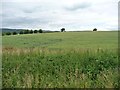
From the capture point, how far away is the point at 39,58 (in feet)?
40.6

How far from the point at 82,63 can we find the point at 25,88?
4.99 m

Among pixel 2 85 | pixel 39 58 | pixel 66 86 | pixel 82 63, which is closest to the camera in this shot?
pixel 66 86

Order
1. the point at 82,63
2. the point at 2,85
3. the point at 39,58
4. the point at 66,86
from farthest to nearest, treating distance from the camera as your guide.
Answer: the point at 39,58 → the point at 82,63 → the point at 2,85 → the point at 66,86

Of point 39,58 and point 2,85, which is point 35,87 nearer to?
point 2,85

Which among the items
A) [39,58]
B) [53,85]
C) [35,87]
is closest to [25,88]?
[35,87]

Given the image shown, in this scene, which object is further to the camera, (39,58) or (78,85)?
(39,58)

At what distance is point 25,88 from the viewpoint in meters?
6.22

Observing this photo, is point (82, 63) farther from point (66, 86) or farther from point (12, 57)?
point (66, 86)

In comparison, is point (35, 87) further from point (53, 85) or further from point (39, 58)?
point (39, 58)

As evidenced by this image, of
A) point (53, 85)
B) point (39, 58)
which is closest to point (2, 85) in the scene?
point (53, 85)

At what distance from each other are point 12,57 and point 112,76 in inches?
268

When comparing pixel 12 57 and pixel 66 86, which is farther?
pixel 12 57

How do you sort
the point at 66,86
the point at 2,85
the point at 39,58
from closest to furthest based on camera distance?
the point at 66,86 → the point at 2,85 → the point at 39,58

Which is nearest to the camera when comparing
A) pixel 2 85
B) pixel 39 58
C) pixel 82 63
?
pixel 2 85
